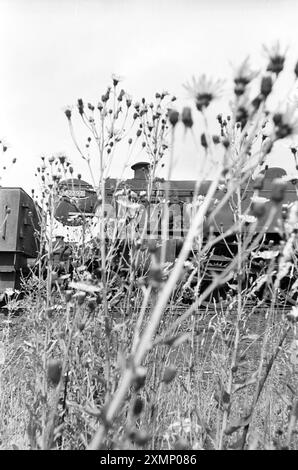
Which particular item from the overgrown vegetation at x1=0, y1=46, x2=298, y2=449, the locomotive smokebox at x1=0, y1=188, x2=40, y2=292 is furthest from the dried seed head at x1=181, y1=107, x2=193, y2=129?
the locomotive smokebox at x1=0, y1=188, x2=40, y2=292

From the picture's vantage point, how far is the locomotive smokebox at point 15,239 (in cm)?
879

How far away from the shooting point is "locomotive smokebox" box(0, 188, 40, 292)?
8789 millimetres

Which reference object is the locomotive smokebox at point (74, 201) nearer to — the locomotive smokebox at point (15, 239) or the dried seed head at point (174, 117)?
the locomotive smokebox at point (15, 239)

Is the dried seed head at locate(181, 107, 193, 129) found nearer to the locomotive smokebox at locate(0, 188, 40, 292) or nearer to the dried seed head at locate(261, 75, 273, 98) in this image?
the dried seed head at locate(261, 75, 273, 98)

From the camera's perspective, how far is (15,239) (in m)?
9.00

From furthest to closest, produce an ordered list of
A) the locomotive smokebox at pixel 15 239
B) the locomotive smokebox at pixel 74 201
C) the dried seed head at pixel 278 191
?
the locomotive smokebox at pixel 15 239 → the locomotive smokebox at pixel 74 201 → the dried seed head at pixel 278 191

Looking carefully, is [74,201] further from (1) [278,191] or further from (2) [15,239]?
(2) [15,239]

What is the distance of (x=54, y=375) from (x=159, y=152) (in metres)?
1.86

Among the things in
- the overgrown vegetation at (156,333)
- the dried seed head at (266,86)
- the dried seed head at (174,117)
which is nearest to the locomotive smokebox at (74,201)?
the overgrown vegetation at (156,333)

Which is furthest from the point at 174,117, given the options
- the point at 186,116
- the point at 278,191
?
the point at 278,191

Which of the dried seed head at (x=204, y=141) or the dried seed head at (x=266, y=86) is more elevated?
the dried seed head at (x=266, y=86)

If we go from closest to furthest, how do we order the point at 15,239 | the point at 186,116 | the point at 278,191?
1. the point at 278,191
2. the point at 186,116
3. the point at 15,239

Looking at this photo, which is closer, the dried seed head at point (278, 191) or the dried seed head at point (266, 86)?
the dried seed head at point (278, 191)
